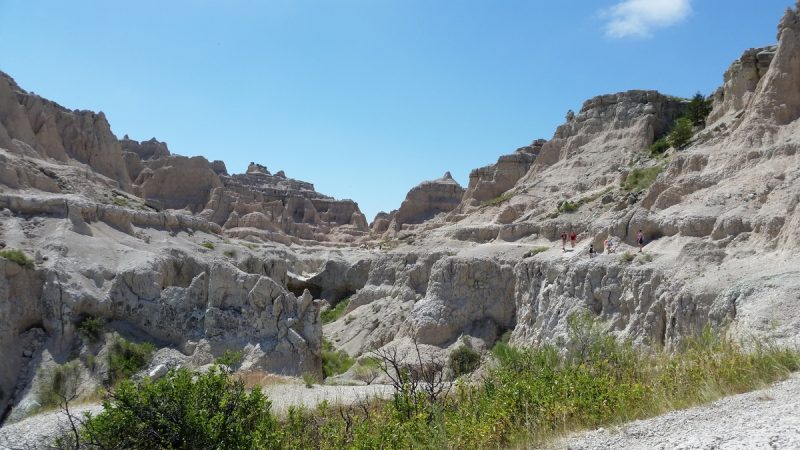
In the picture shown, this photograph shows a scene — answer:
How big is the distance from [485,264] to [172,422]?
71.3ft

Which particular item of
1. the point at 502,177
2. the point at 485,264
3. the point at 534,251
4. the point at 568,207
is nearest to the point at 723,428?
the point at 534,251

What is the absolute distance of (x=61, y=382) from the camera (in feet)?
59.4

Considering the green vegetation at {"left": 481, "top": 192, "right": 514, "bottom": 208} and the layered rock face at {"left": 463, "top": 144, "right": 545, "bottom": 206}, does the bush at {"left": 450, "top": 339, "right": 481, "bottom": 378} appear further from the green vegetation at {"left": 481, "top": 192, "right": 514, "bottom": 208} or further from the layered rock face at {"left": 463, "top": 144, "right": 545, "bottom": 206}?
the layered rock face at {"left": 463, "top": 144, "right": 545, "bottom": 206}

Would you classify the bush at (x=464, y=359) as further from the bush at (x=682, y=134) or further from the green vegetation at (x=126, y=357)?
the bush at (x=682, y=134)

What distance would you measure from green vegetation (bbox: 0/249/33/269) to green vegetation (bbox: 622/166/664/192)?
24695 millimetres

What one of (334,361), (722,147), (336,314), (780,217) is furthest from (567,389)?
(336,314)

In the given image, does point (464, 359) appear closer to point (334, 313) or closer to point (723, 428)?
point (334, 313)

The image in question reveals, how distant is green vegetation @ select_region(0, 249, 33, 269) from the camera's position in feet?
66.2

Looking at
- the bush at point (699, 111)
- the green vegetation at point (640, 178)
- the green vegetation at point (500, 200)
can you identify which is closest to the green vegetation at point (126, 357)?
the green vegetation at point (640, 178)

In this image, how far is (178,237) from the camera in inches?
1173

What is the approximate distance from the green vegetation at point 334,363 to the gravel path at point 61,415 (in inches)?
251

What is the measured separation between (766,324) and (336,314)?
91.2 feet

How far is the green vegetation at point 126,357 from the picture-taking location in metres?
18.5

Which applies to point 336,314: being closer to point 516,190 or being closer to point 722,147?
point 516,190
